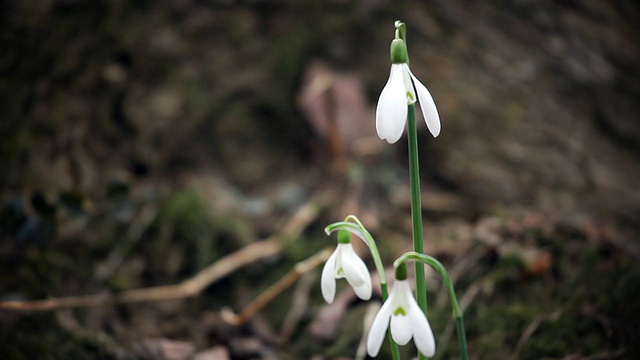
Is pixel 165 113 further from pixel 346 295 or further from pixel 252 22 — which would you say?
pixel 346 295

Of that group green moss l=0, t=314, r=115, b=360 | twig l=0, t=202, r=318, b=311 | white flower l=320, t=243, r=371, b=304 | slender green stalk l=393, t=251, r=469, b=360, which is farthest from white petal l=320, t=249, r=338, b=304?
twig l=0, t=202, r=318, b=311

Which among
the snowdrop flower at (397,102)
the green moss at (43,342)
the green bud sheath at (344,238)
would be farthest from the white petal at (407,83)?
the green moss at (43,342)

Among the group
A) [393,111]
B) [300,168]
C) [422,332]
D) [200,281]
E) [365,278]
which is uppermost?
[300,168]

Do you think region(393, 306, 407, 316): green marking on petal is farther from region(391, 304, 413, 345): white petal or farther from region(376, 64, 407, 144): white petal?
region(376, 64, 407, 144): white petal

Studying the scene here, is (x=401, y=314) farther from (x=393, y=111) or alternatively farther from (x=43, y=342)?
(x=43, y=342)

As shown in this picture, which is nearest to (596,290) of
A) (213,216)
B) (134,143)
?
(213,216)

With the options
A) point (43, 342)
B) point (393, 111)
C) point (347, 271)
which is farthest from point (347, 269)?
point (43, 342)
